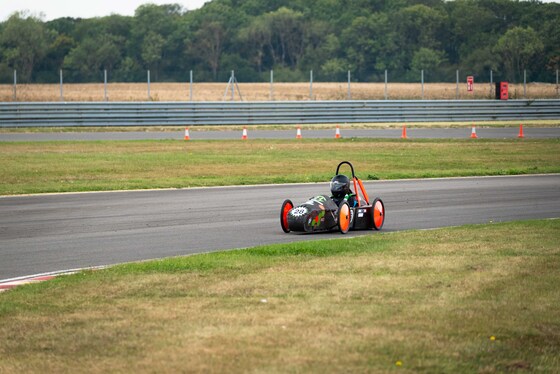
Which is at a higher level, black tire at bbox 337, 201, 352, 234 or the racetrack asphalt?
the racetrack asphalt

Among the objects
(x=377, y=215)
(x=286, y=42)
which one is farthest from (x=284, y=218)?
(x=286, y=42)

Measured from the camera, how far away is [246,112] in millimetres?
44344

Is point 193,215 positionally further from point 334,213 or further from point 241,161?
point 241,161

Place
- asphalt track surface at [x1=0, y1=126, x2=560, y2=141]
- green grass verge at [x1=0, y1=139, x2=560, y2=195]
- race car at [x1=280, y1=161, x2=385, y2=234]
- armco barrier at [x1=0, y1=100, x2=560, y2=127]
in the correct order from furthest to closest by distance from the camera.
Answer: armco barrier at [x1=0, y1=100, x2=560, y2=127] → asphalt track surface at [x1=0, y1=126, x2=560, y2=141] → green grass verge at [x1=0, y1=139, x2=560, y2=195] → race car at [x1=280, y1=161, x2=385, y2=234]

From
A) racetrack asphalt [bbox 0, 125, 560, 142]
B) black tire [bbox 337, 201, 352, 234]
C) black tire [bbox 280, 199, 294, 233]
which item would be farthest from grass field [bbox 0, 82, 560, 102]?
black tire [bbox 337, 201, 352, 234]

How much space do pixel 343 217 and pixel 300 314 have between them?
5.89m

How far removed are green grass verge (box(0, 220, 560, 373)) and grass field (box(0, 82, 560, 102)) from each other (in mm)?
42582

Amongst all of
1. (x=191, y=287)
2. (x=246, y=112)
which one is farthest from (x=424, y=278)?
(x=246, y=112)

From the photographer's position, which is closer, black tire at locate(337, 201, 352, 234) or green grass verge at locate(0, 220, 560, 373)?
green grass verge at locate(0, 220, 560, 373)

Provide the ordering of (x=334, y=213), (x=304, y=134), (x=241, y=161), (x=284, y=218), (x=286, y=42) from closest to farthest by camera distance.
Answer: (x=334, y=213) → (x=284, y=218) → (x=241, y=161) → (x=304, y=134) → (x=286, y=42)

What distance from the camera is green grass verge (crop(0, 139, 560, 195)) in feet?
76.7

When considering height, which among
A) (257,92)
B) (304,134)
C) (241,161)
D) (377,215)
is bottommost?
(377,215)

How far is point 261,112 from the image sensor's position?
1748 inches

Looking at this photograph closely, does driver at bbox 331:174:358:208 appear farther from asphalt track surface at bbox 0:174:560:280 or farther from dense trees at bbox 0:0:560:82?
dense trees at bbox 0:0:560:82
